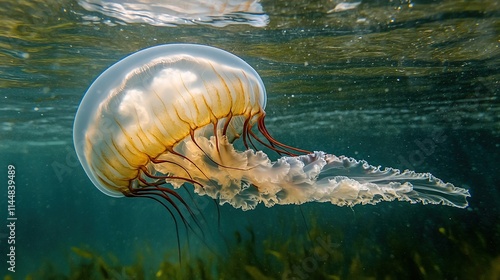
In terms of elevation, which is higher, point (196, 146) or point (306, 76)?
point (196, 146)

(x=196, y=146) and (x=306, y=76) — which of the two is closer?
(x=196, y=146)

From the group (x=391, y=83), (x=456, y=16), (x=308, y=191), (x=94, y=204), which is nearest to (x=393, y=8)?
(x=456, y=16)

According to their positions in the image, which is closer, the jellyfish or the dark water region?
the jellyfish

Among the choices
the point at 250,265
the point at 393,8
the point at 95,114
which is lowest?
the point at 250,265

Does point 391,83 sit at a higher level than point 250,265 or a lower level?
higher

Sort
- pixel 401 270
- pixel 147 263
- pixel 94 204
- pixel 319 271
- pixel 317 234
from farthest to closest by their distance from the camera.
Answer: pixel 94 204 → pixel 147 263 → pixel 317 234 → pixel 401 270 → pixel 319 271

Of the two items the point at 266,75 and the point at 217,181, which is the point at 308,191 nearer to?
the point at 217,181

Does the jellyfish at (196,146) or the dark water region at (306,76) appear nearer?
the jellyfish at (196,146)

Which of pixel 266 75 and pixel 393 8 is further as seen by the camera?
pixel 266 75
